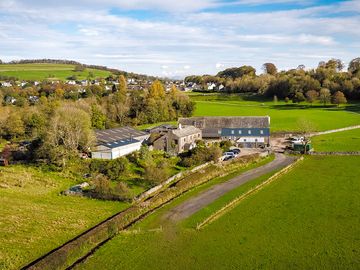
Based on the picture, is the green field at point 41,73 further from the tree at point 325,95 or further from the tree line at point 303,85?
the tree at point 325,95

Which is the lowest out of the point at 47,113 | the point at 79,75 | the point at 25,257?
the point at 25,257

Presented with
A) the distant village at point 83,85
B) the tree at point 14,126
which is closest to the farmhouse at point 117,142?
the tree at point 14,126

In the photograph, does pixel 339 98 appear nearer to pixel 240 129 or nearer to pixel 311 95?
pixel 311 95

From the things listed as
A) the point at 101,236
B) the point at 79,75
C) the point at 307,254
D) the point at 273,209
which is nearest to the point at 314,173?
the point at 273,209

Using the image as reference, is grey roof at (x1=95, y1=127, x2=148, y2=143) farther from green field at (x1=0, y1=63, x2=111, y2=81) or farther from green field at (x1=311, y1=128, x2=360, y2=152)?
green field at (x1=0, y1=63, x2=111, y2=81)

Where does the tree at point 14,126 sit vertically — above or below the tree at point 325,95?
below

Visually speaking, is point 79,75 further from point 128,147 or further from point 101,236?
point 101,236

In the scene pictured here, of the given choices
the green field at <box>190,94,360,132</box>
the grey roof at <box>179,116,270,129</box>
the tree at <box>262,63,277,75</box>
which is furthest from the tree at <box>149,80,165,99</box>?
the tree at <box>262,63,277,75</box>
